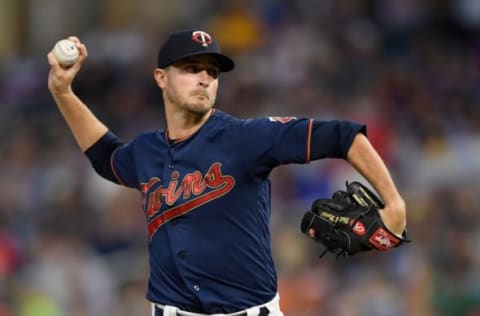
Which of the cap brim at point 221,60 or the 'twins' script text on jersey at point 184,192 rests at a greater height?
the cap brim at point 221,60

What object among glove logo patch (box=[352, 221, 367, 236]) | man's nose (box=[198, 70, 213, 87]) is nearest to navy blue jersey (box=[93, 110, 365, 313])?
man's nose (box=[198, 70, 213, 87])

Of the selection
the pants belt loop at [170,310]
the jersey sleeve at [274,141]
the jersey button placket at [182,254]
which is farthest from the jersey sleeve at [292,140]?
the pants belt loop at [170,310]

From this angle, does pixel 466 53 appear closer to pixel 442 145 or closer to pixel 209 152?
pixel 442 145

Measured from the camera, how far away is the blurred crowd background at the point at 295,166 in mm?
8875

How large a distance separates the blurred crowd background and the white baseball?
11.1 feet

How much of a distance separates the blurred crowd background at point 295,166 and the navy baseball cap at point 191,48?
136 inches

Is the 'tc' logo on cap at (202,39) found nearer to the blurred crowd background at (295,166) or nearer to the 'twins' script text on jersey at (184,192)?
the 'twins' script text on jersey at (184,192)

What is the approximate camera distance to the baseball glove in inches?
202

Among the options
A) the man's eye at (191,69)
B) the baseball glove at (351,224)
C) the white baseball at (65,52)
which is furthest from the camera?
the white baseball at (65,52)

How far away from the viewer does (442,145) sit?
985 centimetres

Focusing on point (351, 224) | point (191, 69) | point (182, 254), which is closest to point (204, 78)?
point (191, 69)

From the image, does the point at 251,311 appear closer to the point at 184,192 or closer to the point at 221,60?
the point at 184,192

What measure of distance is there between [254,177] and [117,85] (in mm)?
7975

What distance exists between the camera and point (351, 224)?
521cm
